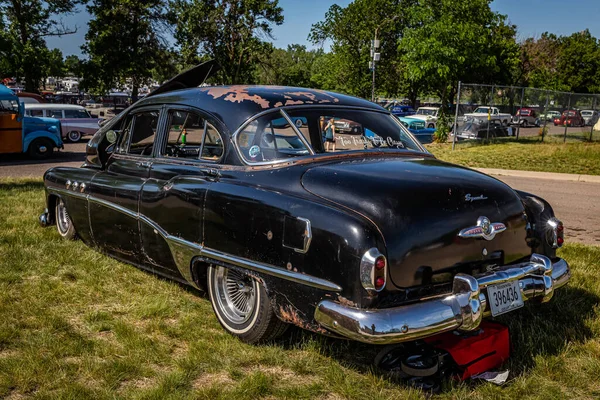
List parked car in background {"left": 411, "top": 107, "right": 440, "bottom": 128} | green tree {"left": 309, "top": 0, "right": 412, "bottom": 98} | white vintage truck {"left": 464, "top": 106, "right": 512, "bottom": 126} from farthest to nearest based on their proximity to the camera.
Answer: green tree {"left": 309, "top": 0, "right": 412, "bottom": 98}, parked car in background {"left": 411, "top": 107, "right": 440, "bottom": 128}, white vintage truck {"left": 464, "top": 106, "right": 512, "bottom": 126}

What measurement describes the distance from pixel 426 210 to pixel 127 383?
6.46 feet

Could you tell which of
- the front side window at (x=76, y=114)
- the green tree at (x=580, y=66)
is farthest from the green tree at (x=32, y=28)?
the green tree at (x=580, y=66)

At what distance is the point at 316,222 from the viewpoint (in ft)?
10.0

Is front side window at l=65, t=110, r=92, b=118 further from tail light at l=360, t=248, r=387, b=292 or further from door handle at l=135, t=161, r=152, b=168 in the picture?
tail light at l=360, t=248, r=387, b=292

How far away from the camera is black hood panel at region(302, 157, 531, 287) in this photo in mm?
3027

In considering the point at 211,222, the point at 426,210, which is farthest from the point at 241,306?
the point at 426,210

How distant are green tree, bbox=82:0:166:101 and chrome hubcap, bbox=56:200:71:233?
1288 inches

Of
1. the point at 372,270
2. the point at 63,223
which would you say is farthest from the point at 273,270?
the point at 63,223

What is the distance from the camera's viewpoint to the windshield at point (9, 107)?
Result: 50.6 ft

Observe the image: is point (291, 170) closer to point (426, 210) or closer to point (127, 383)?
point (426, 210)

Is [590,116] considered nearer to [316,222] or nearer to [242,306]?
[242,306]

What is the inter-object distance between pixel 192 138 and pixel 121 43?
118 feet

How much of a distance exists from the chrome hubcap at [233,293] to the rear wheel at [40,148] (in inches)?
585

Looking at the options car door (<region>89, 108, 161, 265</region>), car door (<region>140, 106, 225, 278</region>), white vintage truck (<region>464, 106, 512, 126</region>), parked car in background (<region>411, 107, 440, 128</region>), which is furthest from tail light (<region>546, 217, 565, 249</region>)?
parked car in background (<region>411, 107, 440, 128</region>)
